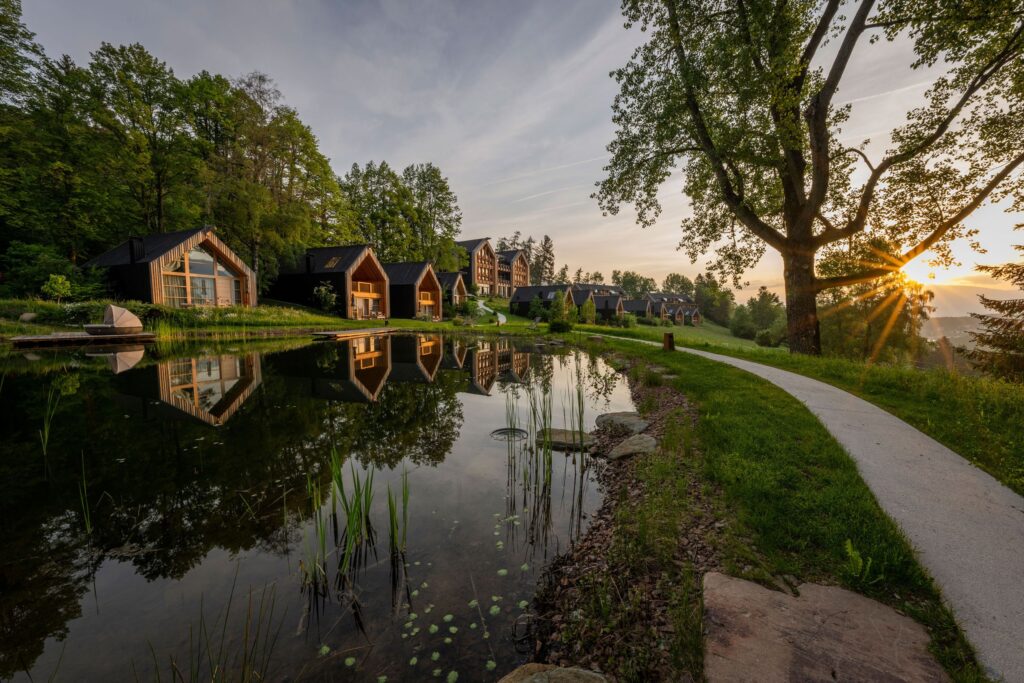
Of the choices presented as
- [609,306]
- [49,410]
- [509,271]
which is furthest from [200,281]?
[509,271]

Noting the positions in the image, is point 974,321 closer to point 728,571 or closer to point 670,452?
point 670,452

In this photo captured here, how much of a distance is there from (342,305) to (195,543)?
102ft

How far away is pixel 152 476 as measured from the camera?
4.60 metres

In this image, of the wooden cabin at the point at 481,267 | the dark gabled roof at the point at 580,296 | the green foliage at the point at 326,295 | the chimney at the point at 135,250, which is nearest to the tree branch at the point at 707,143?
the green foliage at the point at 326,295

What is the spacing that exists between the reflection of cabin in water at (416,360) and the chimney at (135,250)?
18.2 meters

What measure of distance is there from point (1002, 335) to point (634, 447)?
16336mm

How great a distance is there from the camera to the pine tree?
460 inches

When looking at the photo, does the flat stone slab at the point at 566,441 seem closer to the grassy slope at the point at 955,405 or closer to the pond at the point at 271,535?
the pond at the point at 271,535

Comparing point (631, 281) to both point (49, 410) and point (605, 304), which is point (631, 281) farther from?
point (49, 410)

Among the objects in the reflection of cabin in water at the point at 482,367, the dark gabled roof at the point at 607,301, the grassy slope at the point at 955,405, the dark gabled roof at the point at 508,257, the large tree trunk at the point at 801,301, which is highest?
the dark gabled roof at the point at 508,257

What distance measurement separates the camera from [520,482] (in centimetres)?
487

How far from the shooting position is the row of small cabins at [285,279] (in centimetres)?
2342

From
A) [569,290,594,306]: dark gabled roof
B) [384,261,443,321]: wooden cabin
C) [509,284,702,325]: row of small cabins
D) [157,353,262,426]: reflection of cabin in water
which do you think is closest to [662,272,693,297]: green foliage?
[509,284,702,325]: row of small cabins

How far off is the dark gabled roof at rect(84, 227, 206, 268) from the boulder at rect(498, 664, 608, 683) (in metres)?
30.5
